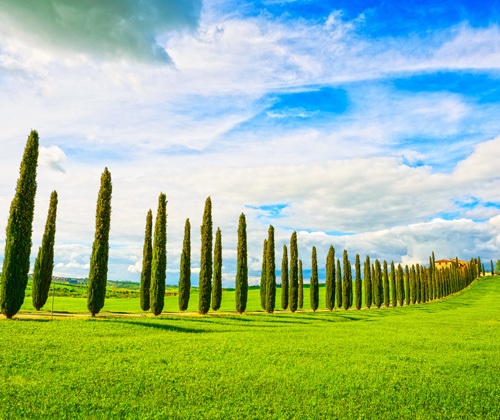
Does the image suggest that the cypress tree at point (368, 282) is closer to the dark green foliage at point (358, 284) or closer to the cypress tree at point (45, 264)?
the dark green foliage at point (358, 284)

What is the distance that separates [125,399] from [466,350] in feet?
62.4

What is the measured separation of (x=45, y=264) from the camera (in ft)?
121

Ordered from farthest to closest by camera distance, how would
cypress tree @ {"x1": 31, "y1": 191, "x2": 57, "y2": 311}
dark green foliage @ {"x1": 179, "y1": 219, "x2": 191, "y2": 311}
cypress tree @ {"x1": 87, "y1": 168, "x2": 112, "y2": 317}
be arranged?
1. dark green foliage @ {"x1": 179, "y1": 219, "x2": 191, "y2": 311}
2. cypress tree @ {"x1": 31, "y1": 191, "x2": 57, "y2": 311}
3. cypress tree @ {"x1": 87, "y1": 168, "x2": 112, "y2": 317}

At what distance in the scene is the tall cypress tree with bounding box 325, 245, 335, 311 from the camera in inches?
2247

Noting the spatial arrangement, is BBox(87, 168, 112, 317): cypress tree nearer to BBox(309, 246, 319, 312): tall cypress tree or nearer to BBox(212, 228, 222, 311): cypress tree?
BBox(212, 228, 222, 311): cypress tree

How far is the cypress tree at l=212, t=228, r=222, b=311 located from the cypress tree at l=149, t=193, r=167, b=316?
829cm

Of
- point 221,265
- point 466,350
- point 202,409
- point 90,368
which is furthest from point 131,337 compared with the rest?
point 221,265

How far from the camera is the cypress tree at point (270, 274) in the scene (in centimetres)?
4425

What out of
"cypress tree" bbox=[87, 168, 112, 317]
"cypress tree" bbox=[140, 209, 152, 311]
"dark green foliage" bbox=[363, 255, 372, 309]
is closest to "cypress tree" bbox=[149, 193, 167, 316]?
"cypress tree" bbox=[87, 168, 112, 317]

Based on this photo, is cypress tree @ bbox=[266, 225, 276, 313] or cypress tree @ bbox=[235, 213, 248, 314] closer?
cypress tree @ bbox=[235, 213, 248, 314]

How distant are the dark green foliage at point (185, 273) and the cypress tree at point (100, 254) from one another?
37.6 feet

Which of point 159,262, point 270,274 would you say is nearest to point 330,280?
point 270,274

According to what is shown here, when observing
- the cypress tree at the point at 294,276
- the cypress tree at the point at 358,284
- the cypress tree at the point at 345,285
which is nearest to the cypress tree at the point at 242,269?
the cypress tree at the point at 294,276

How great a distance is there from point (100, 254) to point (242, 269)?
734 inches
